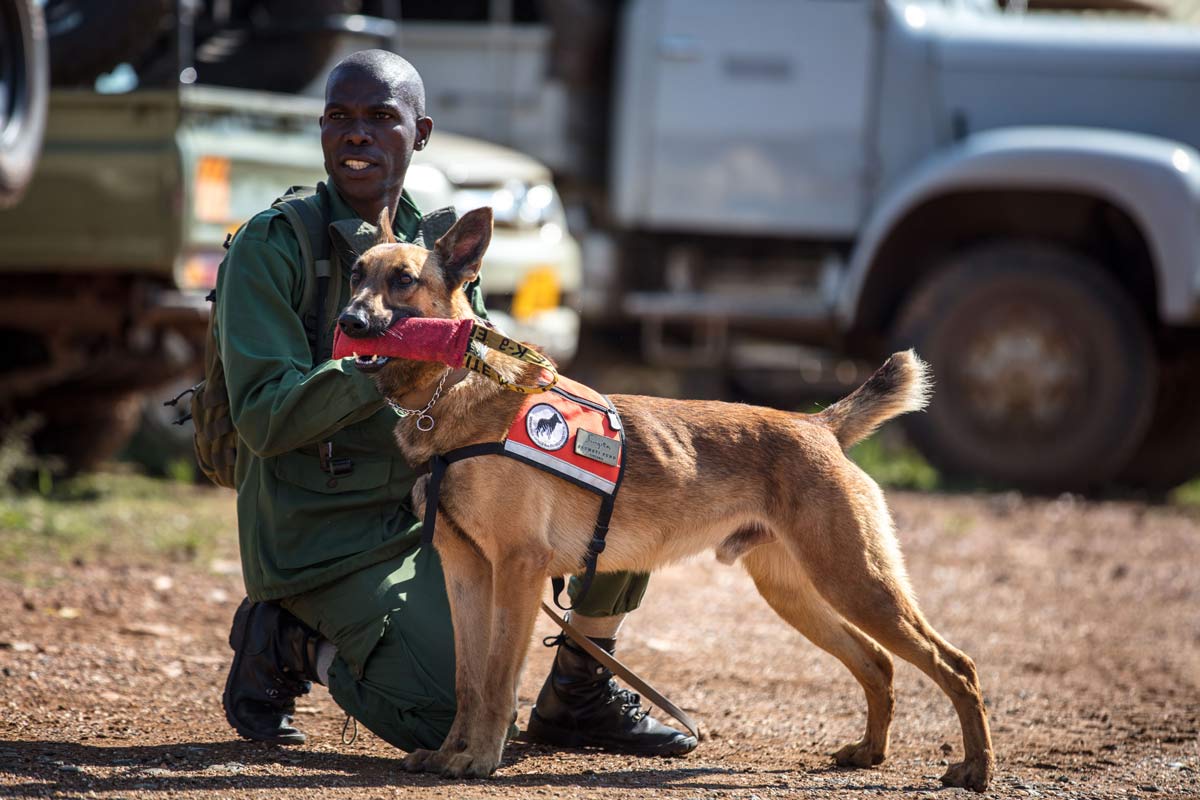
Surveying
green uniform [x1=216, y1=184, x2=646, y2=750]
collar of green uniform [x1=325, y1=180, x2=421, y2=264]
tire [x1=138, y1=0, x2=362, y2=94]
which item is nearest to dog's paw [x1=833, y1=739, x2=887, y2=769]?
green uniform [x1=216, y1=184, x2=646, y2=750]

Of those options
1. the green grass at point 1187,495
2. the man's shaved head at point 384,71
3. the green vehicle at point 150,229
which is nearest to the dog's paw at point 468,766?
the man's shaved head at point 384,71

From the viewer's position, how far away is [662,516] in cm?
377

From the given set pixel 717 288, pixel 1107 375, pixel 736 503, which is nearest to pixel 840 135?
pixel 717 288

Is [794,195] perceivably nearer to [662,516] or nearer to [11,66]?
[11,66]

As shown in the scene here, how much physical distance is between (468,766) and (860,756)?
3.62 feet

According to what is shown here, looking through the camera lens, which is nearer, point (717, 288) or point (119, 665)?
point (119, 665)

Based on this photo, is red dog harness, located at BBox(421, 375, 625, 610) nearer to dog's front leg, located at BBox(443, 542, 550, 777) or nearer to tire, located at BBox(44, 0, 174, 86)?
dog's front leg, located at BBox(443, 542, 550, 777)

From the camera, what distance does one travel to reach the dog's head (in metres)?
3.37

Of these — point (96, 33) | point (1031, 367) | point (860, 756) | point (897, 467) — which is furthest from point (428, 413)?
point (897, 467)

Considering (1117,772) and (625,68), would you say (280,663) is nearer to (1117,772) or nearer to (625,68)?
(1117,772)

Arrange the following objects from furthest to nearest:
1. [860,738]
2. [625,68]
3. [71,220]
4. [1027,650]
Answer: [625,68] → [71,220] → [1027,650] → [860,738]

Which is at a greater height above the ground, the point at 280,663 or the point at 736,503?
the point at 736,503

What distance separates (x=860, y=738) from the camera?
4.17m

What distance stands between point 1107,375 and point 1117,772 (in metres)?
4.59
